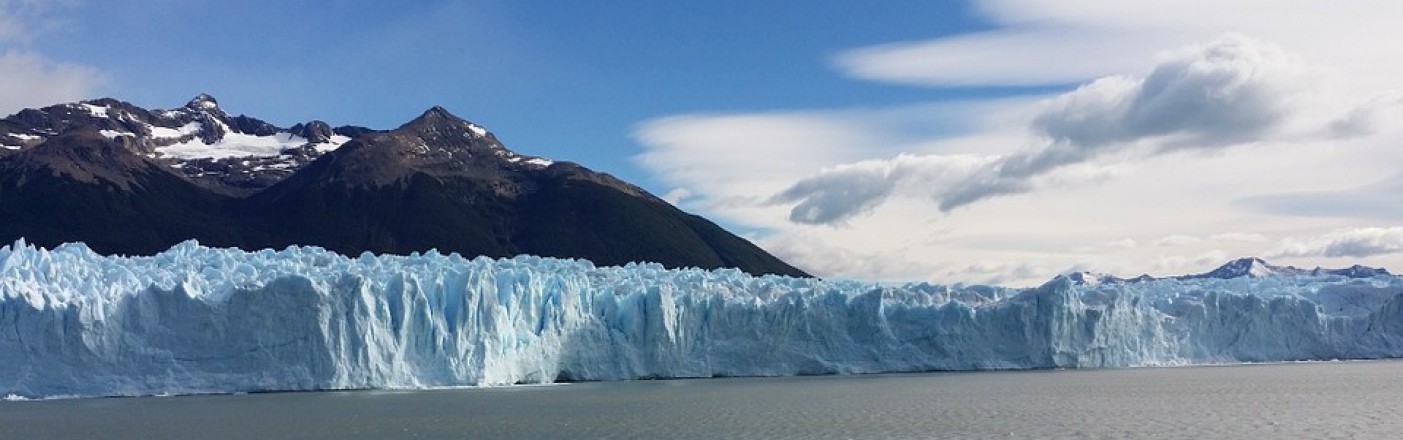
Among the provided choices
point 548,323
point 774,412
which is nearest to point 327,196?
point 548,323

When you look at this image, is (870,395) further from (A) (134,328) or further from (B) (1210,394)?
(A) (134,328)

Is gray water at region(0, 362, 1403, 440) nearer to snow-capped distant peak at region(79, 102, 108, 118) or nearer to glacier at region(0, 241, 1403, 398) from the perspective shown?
glacier at region(0, 241, 1403, 398)

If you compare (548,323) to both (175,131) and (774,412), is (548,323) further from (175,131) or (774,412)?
(175,131)

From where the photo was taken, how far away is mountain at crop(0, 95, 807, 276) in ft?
286

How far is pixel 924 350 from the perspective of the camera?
41.5 metres

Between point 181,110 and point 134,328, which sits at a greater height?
point 181,110

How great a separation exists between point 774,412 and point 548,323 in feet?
36.5

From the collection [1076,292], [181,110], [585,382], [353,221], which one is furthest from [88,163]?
[1076,292]

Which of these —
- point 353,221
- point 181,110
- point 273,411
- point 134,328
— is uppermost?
point 181,110

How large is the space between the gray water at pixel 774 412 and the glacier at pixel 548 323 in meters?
0.99

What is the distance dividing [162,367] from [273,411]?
17.5 feet

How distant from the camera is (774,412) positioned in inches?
1041

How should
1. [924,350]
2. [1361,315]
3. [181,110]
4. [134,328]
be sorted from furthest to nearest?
[181,110]
[1361,315]
[924,350]
[134,328]

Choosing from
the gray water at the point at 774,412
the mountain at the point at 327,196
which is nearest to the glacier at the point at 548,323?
the gray water at the point at 774,412
